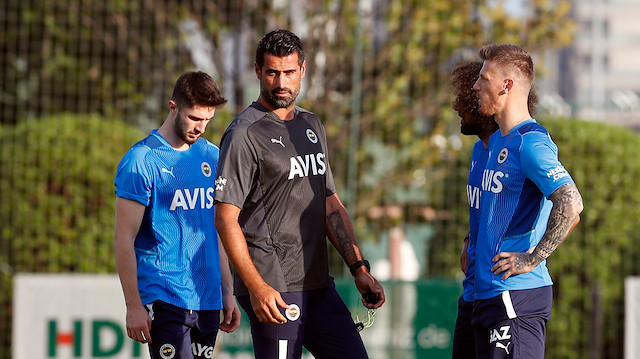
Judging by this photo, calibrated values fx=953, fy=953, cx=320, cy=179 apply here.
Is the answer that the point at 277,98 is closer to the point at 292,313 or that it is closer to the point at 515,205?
the point at 292,313

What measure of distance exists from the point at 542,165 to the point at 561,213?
213 mm

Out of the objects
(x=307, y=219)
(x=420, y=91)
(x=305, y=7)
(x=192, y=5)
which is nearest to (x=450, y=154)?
(x=420, y=91)

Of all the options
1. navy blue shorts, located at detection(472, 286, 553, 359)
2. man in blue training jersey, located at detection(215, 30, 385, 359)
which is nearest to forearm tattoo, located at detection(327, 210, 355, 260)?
man in blue training jersey, located at detection(215, 30, 385, 359)

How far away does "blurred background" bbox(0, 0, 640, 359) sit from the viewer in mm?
9055

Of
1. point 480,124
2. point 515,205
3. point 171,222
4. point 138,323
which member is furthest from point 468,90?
point 138,323

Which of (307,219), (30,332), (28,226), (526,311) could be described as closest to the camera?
(526,311)

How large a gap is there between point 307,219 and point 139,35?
6130mm

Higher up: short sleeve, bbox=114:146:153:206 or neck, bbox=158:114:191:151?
neck, bbox=158:114:191:151

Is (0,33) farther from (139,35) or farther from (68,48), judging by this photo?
(139,35)

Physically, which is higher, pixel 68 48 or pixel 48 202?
pixel 68 48

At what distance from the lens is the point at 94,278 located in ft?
27.7

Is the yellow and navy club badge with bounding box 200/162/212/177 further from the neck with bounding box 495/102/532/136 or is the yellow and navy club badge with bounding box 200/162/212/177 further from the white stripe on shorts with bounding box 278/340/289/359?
the neck with bounding box 495/102/532/136

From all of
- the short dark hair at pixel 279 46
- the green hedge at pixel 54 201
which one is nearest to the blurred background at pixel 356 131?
the green hedge at pixel 54 201

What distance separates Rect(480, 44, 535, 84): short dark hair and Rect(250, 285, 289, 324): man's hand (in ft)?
4.67
